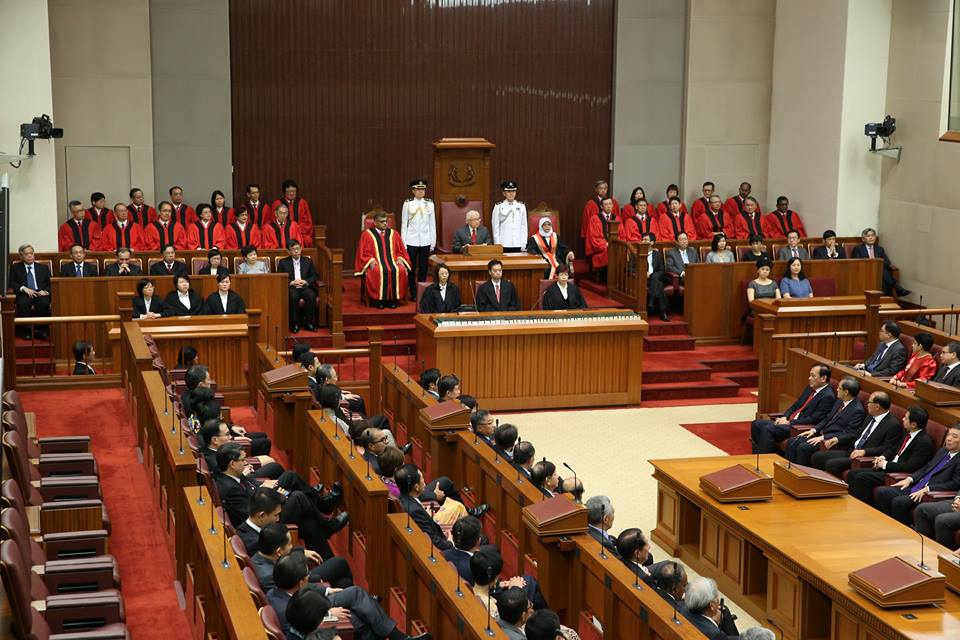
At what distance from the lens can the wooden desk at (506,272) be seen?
1294cm

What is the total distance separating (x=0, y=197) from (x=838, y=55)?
995 centimetres

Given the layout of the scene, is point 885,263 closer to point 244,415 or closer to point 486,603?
point 244,415

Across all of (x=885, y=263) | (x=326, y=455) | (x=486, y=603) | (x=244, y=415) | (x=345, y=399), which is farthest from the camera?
(x=885, y=263)

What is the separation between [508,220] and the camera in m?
14.5

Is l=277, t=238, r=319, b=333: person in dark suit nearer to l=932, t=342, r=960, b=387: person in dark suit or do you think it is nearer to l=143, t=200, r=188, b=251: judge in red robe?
l=143, t=200, r=188, b=251: judge in red robe

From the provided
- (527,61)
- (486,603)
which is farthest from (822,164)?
(486,603)

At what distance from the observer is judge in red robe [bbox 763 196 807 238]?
15.9 metres

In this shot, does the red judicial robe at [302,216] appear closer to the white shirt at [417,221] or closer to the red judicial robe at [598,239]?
the white shirt at [417,221]

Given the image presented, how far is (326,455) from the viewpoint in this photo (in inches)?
316

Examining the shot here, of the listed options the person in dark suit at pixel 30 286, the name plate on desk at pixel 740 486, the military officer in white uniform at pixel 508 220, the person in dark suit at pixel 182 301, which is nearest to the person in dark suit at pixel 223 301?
the person in dark suit at pixel 182 301

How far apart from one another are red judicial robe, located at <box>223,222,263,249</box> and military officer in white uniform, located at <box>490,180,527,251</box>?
267 cm

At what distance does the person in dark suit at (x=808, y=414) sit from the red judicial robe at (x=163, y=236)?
276 inches

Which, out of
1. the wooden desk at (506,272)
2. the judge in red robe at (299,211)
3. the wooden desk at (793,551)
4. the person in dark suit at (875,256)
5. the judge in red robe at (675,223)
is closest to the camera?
the wooden desk at (793,551)

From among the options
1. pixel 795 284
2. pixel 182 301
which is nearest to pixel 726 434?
pixel 795 284
